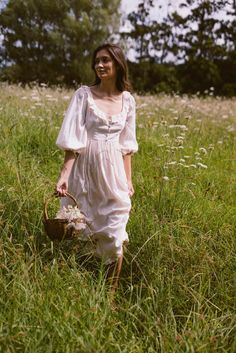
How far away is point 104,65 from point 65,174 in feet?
2.40

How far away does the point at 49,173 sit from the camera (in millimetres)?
4605

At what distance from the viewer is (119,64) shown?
3.22m

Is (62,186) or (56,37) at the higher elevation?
(62,186)

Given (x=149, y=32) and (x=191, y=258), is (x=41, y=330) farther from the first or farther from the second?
(x=149, y=32)

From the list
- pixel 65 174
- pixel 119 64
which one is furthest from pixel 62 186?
pixel 119 64

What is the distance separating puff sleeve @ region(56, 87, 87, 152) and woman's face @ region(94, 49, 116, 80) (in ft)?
0.52

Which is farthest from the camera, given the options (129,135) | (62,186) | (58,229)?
(129,135)

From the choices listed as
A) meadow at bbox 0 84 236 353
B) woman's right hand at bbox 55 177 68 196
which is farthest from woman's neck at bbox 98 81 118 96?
meadow at bbox 0 84 236 353

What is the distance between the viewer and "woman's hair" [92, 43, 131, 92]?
3182 mm

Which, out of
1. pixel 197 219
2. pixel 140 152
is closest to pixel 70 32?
pixel 140 152

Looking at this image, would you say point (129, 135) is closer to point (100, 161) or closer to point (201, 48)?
point (100, 161)

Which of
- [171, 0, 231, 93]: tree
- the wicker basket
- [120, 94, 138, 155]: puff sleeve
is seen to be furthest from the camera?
[171, 0, 231, 93]: tree

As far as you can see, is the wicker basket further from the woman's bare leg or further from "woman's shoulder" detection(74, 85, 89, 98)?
"woman's shoulder" detection(74, 85, 89, 98)

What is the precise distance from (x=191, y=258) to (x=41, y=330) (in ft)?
3.78
